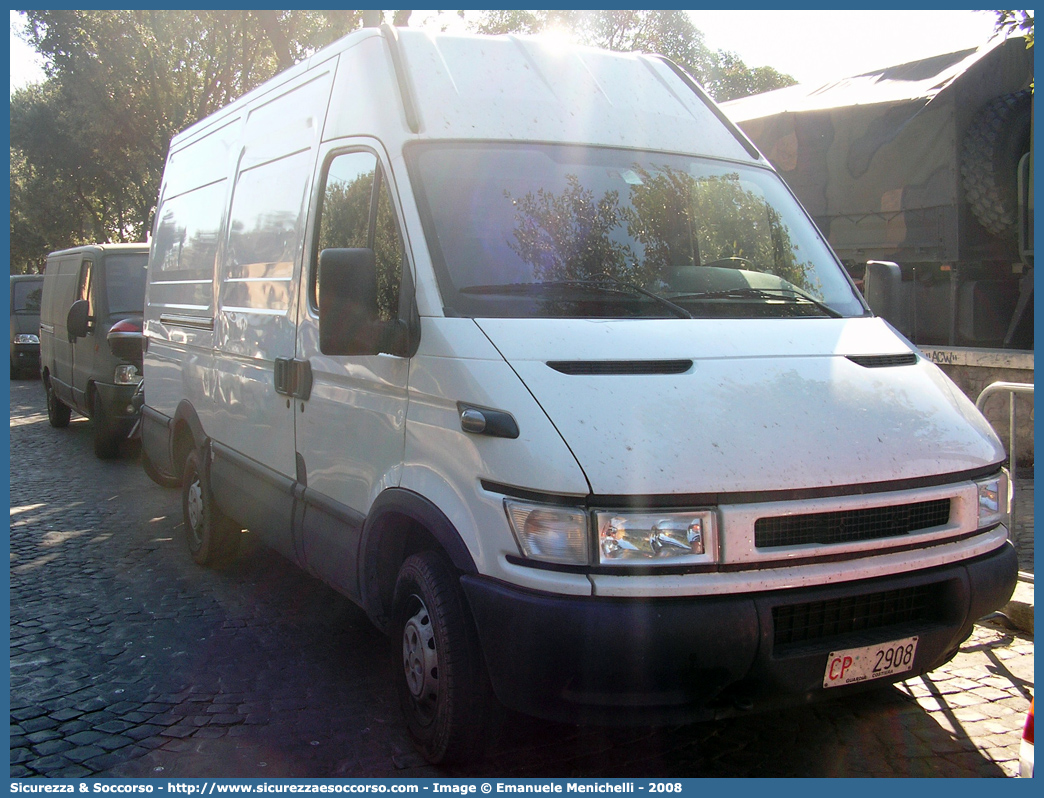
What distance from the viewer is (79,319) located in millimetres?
10570

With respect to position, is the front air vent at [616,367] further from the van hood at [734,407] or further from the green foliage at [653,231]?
the green foliage at [653,231]

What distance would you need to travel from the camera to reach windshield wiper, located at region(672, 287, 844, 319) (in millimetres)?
3947

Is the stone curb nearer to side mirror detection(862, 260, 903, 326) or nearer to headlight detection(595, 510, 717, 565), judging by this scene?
side mirror detection(862, 260, 903, 326)

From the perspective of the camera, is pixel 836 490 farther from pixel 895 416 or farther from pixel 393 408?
pixel 393 408

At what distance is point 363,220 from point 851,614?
2.44 m

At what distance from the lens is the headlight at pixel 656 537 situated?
2.98 metres

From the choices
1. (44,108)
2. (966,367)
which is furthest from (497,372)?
(44,108)

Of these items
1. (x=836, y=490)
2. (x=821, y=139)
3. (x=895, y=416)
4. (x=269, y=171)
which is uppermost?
(x=821, y=139)

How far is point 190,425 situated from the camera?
639cm

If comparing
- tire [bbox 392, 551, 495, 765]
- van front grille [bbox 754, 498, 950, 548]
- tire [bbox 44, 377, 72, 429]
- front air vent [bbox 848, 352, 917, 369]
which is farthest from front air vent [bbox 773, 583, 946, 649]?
tire [bbox 44, 377, 72, 429]

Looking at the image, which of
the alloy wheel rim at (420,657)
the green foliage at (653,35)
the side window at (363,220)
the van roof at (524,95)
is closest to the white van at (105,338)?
the side window at (363,220)

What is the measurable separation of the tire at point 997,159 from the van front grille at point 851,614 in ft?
20.3

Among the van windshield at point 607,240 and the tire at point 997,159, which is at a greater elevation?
the tire at point 997,159

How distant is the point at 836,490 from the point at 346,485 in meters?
2.01
